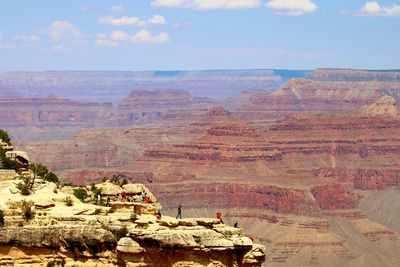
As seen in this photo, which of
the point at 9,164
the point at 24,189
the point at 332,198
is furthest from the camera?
the point at 332,198

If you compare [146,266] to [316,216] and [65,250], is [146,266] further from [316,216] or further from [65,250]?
[316,216]

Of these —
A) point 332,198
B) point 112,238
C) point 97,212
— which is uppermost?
point 97,212

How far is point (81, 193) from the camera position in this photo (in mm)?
37438

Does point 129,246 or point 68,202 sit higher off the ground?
point 68,202

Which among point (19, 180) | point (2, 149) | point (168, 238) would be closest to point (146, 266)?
point (168, 238)

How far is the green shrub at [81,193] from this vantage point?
121 ft

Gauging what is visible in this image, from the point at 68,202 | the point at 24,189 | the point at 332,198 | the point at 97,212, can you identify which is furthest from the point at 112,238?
the point at 332,198

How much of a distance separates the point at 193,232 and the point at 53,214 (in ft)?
14.2

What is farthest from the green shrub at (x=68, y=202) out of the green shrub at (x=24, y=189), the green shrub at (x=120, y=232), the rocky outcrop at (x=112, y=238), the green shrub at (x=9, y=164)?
the green shrub at (x=9, y=164)

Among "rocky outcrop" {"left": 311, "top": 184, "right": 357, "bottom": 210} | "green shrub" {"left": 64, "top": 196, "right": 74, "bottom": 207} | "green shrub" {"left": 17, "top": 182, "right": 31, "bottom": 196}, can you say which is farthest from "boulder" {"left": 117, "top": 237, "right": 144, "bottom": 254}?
"rocky outcrop" {"left": 311, "top": 184, "right": 357, "bottom": 210}

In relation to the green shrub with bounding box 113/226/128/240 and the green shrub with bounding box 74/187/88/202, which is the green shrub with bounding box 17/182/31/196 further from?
the green shrub with bounding box 113/226/128/240

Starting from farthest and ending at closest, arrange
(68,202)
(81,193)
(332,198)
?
(332,198), (81,193), (68,202)

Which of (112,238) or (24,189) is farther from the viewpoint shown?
(24,189)

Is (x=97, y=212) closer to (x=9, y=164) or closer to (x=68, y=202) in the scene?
(x=68, y=202)
